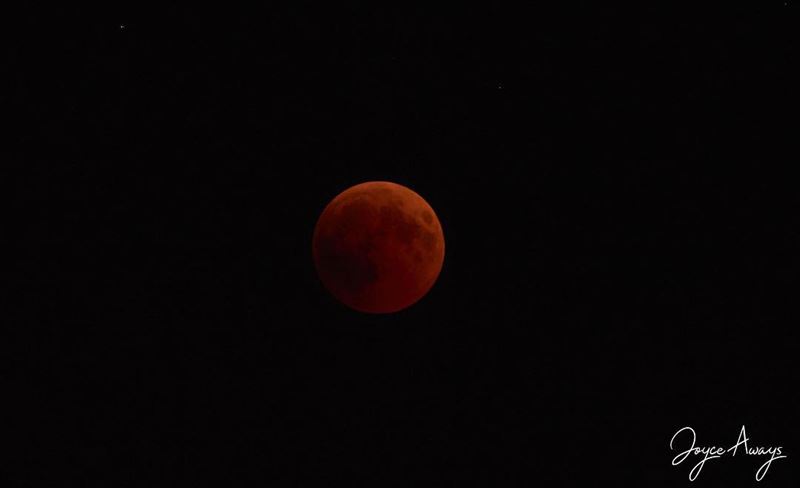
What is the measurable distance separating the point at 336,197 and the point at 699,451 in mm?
4083

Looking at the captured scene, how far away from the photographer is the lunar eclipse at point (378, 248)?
9461 mm

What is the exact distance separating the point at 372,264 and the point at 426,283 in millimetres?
640

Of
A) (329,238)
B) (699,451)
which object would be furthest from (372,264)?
(699,451)

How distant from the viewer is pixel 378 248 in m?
9.44

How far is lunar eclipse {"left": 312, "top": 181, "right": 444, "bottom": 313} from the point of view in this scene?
946cm

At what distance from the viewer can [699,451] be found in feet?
31.2

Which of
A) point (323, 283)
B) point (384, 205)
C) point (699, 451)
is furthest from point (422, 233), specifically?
point (699, 451)

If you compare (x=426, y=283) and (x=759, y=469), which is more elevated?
(x=426, y=283)

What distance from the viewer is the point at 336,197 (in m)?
9.96

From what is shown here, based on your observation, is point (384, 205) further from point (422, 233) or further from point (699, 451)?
point (699, 451)

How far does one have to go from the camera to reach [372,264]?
30.9 ft

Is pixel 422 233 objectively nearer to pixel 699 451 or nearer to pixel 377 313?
pixel 377 313

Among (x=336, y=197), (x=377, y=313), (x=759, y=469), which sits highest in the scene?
(x=336, y=197)

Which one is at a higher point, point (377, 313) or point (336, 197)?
point (336, 197)
